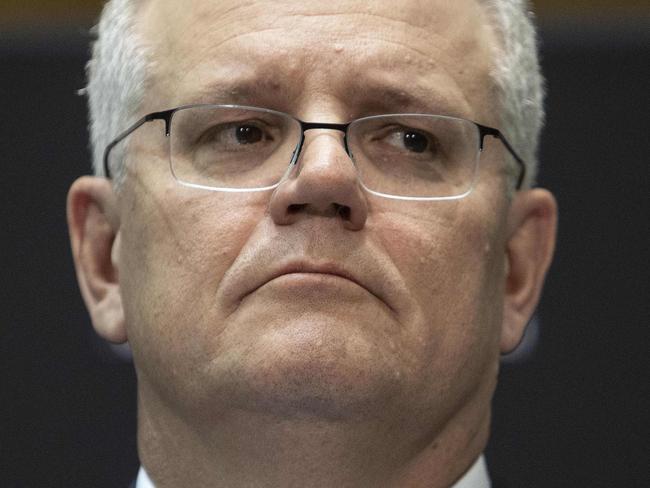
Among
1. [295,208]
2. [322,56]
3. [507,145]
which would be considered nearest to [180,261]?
[295,208]

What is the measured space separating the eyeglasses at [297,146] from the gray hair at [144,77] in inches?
5.7

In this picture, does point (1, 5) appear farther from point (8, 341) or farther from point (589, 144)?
point (589, 144)

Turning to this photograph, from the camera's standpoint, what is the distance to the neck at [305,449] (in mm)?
2557

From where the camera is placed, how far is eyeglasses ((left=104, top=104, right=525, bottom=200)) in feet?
8.64

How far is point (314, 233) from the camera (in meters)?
2.50

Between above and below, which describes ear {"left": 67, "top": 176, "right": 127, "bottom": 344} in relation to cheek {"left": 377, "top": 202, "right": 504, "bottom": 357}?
below

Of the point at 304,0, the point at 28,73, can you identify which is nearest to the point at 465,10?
the point at 304,0

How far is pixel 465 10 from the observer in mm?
2834

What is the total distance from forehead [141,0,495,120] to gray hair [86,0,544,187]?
7 cm

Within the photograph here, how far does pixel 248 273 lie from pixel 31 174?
139 centimetres

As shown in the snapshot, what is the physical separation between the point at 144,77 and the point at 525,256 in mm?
916

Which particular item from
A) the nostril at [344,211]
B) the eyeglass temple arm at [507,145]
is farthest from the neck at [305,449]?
the eyeglass temple arm at [507,145]

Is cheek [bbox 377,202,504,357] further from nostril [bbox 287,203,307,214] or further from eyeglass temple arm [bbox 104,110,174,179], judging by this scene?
eyeglass temple arm [bbox 104,110,174,179]

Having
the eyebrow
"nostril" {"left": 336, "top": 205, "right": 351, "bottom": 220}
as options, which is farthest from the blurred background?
"nostril" {"left": 336, "top": 205, "right": 351, "bottom": 220}
